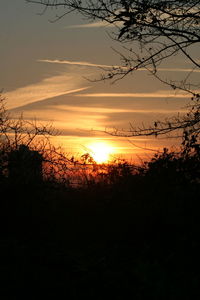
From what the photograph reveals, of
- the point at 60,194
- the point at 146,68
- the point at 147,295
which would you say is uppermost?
the point at 146,68

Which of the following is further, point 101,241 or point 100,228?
point 100,228

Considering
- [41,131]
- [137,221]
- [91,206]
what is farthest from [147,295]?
[41,131]

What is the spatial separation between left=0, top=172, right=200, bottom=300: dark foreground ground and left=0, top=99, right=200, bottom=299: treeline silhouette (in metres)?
0.01

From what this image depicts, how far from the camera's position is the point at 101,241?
8.65 m

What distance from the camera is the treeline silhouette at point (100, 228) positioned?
20.6ft

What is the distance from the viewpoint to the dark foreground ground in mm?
6145

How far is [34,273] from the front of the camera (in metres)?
6.94

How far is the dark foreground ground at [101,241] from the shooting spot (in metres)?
6.14

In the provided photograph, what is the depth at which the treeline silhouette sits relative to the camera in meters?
6.27

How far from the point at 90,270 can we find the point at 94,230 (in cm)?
230

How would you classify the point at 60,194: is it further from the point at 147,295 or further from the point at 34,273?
the point at 147,295

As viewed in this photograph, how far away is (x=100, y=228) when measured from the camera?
9211 mm

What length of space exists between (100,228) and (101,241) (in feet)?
1.89

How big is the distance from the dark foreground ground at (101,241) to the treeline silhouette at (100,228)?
1cm
